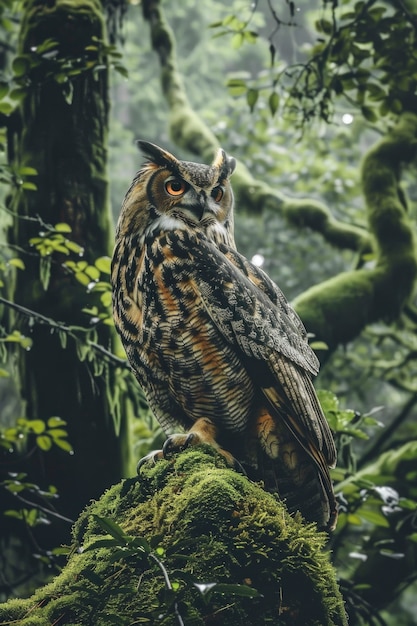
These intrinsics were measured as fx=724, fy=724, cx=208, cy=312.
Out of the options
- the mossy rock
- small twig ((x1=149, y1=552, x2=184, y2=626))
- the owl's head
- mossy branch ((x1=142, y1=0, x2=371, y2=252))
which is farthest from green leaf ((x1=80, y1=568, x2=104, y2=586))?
mossy branch ((x1=142, y1=0, x2=371, y2=252))

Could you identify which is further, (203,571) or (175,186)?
(175,186)

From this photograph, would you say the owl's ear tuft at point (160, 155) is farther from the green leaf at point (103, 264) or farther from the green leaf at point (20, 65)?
the green leaf at point (20, 65)

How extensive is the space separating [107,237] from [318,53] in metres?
1.62

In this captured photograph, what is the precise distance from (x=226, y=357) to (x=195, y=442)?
0.27 m

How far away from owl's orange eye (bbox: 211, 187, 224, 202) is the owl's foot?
74 cm

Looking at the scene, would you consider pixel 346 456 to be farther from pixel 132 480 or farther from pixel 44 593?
pixel 44 593

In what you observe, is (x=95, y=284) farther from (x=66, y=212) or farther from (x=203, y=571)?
(x=203, y=571)

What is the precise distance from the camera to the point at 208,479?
172 cm

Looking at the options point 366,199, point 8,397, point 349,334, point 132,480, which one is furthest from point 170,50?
point 8,397

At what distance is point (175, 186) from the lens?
238 cm

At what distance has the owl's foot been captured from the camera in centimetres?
209

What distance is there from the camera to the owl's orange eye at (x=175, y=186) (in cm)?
237

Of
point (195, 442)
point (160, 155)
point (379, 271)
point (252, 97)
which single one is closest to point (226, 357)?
point (195, 442)

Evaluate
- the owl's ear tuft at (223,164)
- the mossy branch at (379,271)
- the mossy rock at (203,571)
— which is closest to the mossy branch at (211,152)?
the mossy branch at (379,271)
